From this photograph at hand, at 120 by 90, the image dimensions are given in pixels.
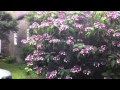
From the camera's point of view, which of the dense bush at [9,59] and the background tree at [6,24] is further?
the background tree at [6,24]

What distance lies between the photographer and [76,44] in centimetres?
669

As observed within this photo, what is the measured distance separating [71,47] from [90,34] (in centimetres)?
54

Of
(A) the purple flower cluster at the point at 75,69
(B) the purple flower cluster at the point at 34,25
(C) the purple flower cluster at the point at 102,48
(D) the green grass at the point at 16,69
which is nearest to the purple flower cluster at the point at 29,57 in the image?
(D) the green grass at the point at 16,69

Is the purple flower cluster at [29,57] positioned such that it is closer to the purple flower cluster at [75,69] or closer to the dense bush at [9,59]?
the dense bush at [9,59]

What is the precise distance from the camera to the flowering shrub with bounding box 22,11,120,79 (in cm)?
666

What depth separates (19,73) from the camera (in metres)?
6.99

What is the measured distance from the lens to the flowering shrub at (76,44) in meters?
6.66

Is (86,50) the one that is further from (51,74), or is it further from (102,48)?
(51,74)

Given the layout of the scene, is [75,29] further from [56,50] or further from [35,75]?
[35,75]

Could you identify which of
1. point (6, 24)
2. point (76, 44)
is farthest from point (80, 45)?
point (6, 24)

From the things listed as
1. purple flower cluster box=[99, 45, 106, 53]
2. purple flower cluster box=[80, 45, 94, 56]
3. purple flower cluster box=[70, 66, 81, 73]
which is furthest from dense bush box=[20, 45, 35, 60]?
purple flower cluster box=[99, 45, 106, 53]
